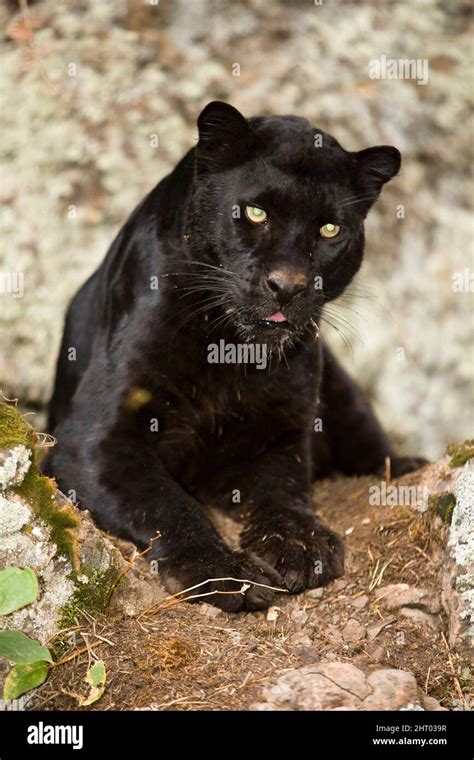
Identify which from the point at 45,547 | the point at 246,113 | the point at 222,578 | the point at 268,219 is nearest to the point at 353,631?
the point at 222,578

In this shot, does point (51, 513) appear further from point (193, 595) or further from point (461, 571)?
point (461, 571)

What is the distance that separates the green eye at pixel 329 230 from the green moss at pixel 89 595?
60.2 inches

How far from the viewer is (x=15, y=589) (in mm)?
2514

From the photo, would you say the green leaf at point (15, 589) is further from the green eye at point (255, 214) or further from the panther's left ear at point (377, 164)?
the panther's left ear at point (377, 164)

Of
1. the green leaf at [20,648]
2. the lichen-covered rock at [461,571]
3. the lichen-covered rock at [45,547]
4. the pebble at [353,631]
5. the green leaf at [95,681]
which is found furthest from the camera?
the pebble at [353,631]

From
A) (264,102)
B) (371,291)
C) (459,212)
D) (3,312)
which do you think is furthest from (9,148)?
(459,212)

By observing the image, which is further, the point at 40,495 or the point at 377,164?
the point at 377,164

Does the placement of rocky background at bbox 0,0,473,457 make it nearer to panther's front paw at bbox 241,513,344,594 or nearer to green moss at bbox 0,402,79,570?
panther's front paw at bbox 241,513,344,594

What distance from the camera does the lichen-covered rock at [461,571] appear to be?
3.03 meters

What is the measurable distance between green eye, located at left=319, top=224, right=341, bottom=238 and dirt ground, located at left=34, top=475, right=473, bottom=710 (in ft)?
3.64

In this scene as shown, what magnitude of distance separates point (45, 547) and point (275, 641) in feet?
2.70

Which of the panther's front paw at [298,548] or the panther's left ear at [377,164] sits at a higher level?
the panther's left ear at [377,164]

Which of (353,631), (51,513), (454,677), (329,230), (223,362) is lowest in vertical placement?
(454,677)

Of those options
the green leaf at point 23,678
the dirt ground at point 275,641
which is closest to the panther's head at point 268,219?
the dirt ground at point 275,641
